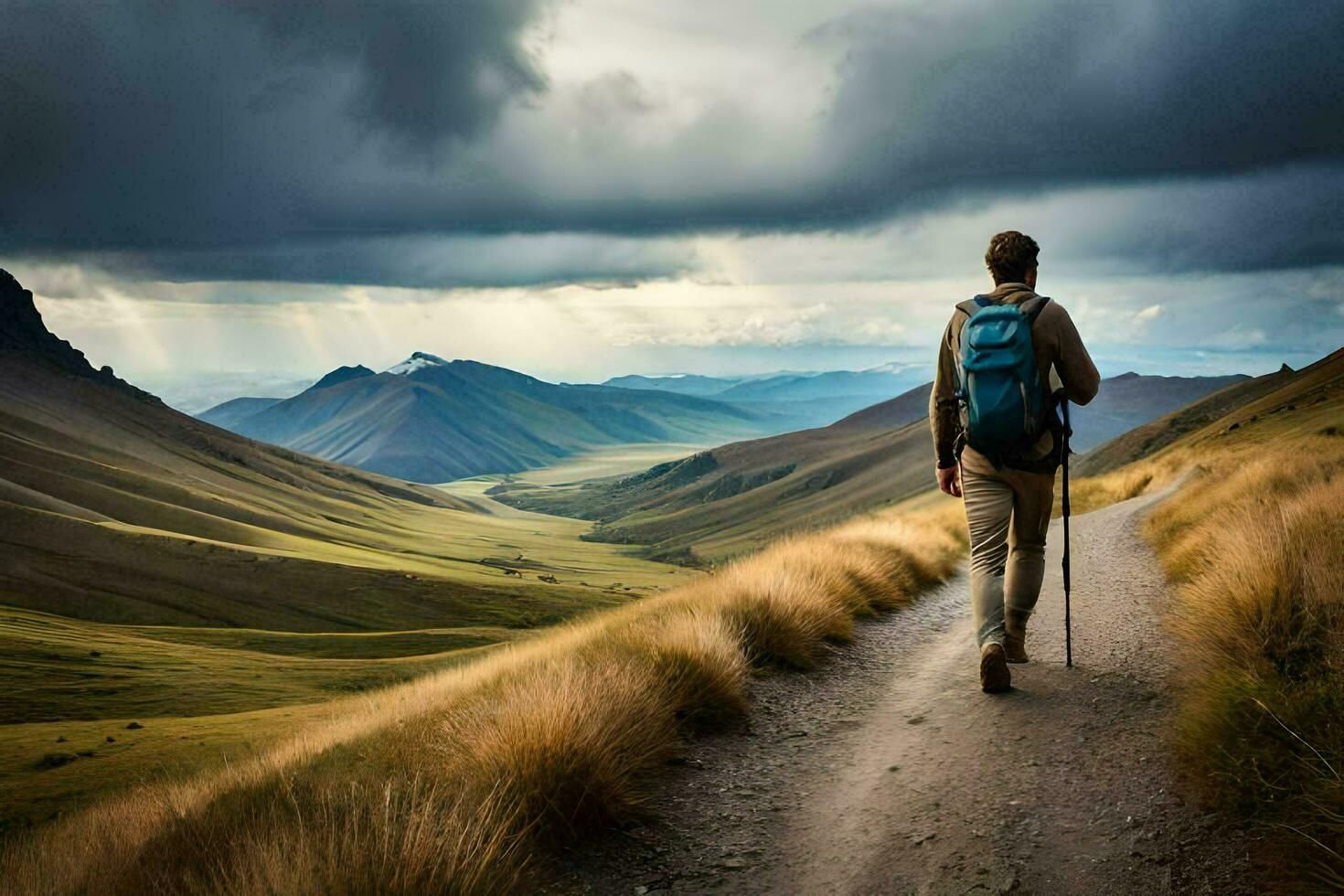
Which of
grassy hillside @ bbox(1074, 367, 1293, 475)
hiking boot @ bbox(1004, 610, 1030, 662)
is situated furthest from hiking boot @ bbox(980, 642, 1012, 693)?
grassy hillside @ bbox(1074, 367, 1293, 475)

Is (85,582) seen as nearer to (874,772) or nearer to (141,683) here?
(141,683)

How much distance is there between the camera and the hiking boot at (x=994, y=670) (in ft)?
23.1

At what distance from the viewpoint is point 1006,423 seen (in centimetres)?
670

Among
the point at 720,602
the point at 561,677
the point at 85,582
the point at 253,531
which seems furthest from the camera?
the point at 253,531

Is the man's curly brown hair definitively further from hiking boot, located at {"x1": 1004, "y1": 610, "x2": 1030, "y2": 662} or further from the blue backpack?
hiking boot, located at {"x1": 1004, "y1": 610, "x2": 1030, "y2": 662}

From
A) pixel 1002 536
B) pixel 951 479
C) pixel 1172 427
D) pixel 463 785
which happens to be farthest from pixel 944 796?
pixel 1172 427

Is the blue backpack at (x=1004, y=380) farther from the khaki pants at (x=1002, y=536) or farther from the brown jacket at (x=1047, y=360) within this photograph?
the khaki pants at (x=1002, y=536)

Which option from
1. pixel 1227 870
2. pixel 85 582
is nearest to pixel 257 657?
pixel 85 582

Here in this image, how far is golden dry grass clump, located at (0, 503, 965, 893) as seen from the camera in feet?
13.1

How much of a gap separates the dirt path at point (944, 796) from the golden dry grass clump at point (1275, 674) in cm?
29

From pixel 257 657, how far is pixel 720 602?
94.9m

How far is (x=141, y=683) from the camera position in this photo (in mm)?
78938

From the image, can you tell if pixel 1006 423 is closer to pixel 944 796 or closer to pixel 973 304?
pixel 973 304

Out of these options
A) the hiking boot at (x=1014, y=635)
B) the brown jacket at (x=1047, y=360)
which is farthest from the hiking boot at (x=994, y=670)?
A: the brown jacket at (x=1047, y=360)
